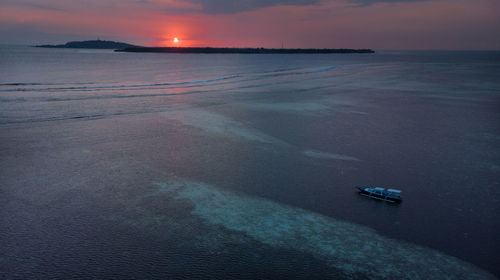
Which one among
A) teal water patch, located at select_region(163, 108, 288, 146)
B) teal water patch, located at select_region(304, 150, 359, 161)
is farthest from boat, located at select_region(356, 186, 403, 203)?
teal water patch, located at select_region(163, 108, 288, 146)

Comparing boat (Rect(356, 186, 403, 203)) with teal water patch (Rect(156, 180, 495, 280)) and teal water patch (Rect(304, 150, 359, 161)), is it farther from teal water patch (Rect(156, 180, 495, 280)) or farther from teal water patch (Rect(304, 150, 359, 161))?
teal water patch (Rect(304, 150, 359, 161))

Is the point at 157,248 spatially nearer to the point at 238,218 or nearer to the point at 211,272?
the point at 211,272

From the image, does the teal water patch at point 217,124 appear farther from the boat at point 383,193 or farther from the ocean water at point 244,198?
the boat at point 383,193

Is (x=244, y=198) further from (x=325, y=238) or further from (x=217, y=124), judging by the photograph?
(x=217, y=124)

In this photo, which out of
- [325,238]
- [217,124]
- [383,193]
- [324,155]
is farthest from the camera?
[217,124]

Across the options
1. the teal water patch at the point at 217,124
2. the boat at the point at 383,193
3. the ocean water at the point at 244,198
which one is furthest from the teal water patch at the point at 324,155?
the boat at the point at 383,193

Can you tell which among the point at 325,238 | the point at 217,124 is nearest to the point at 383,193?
the point at 325,238
